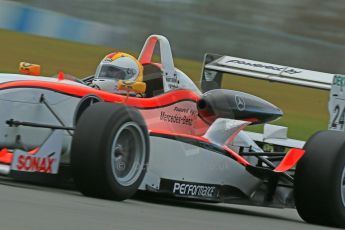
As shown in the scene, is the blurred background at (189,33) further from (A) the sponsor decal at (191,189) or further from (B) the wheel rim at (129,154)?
(B) the wheel rim at (129,154)

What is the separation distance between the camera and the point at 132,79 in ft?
29.6

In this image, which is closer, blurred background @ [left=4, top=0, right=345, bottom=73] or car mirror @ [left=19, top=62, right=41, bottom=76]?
car mirror @ [left=19, top=62, right=41, bottom=76]

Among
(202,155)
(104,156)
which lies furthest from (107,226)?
(202,155)

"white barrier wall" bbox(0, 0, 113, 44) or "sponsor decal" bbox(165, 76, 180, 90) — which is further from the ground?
"white barrier wall" bbox(0, 0, 113, 44)

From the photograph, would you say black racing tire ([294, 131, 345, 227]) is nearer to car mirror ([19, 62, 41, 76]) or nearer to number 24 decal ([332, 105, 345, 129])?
number 24 decal ([332, 105, 345, 129])

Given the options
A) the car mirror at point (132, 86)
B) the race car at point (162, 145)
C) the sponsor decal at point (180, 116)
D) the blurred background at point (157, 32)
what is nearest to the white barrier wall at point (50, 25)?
the blurred background at point (157, 32)

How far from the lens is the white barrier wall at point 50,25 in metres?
24.4

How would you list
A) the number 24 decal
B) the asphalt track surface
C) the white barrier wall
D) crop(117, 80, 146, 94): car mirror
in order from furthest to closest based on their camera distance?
the white barrier wall < the number 24 decal < crop(117, 80, 146, 94): car mirror < the asphalt track surface

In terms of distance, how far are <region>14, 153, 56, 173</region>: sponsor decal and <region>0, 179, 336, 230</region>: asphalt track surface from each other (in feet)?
0.54

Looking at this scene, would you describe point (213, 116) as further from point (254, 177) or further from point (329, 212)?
point (329, 212)

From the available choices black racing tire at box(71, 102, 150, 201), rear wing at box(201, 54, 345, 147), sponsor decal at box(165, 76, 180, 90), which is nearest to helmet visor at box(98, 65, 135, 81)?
sponsor decal at box(165, 76, 180, 90)

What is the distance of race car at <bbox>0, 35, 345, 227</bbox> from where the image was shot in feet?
23.6

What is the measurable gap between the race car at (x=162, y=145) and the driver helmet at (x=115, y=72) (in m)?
0.16

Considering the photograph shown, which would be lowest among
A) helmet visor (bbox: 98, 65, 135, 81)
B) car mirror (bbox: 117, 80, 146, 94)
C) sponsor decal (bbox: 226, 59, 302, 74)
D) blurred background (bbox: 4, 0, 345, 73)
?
car mirror (bbox: 117, 80, 146, 94)
